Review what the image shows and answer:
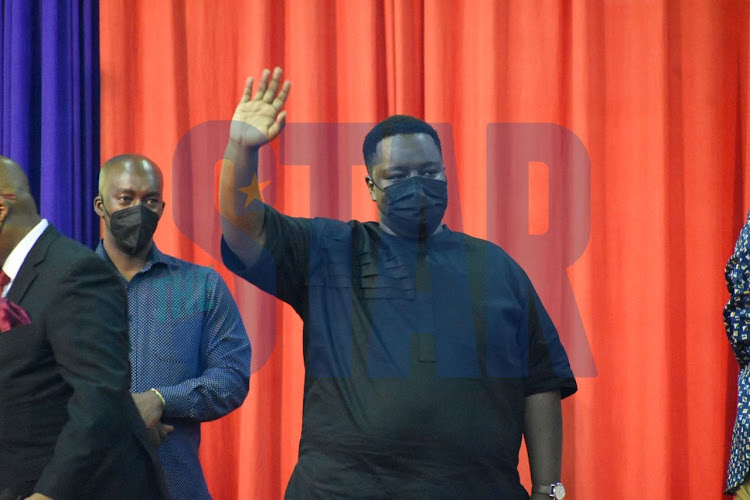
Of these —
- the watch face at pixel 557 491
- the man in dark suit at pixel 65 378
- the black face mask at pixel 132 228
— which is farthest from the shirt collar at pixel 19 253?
the watch face at pixel 557 491

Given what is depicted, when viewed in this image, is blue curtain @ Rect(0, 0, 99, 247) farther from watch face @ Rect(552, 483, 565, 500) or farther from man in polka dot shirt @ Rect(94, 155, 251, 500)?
watch face @ Rect(552, 483, 565, 500)

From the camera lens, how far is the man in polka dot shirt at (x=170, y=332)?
7.77 feet

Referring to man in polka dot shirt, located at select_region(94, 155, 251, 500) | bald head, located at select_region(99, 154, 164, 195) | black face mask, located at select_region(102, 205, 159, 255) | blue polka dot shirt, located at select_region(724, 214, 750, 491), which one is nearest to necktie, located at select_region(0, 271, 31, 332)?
man in polka dot shirt, located at select_region(94, 155, 251, 500)

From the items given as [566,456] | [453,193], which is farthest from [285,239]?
[566,456]

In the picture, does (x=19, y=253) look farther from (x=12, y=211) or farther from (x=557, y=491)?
(x=557, y=491)

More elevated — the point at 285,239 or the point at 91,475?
the point at 285,239

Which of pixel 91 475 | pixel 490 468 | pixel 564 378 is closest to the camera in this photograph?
pixel 91 475

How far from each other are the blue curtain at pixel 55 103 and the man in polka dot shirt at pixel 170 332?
0.97 meters

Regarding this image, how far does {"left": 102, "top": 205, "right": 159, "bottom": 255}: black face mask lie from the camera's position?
8.30 feet

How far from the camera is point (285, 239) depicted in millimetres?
2068

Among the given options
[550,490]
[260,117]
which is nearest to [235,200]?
[260,117]

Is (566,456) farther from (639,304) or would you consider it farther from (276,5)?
(276,5)

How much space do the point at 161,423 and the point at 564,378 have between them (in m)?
1.04

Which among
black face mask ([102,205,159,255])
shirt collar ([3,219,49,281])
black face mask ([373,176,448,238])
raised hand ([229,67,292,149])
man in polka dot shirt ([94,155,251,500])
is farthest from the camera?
black face mask ([102,205,159,255])
